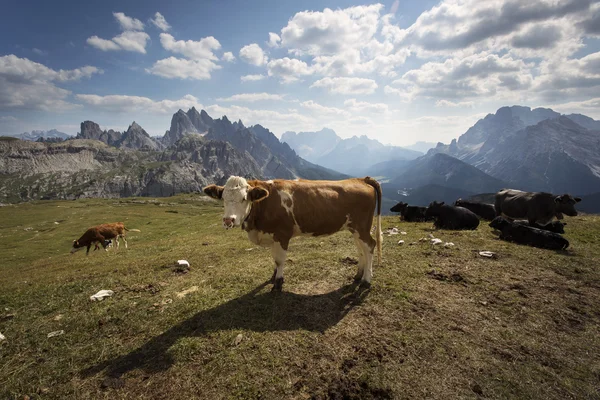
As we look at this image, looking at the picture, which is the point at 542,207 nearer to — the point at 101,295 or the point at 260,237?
the point at 260,237

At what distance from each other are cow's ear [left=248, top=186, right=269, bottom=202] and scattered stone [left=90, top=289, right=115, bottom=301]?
5.33 meters

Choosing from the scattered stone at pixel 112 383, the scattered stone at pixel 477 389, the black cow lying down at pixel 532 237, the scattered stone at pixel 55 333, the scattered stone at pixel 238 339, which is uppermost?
the black cow lying down at pixel 532 237

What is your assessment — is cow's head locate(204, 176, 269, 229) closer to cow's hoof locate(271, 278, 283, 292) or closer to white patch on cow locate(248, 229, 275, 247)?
white patch on cow locate(248, 229, 275, 247)

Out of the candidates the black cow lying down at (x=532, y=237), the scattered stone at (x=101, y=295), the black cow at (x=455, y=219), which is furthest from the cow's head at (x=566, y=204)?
the scattered stone at (x=101, y=295)

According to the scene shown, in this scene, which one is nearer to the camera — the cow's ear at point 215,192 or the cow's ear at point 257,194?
the cow's ear at point 257,194

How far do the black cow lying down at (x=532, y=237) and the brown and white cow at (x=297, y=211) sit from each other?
9740 mm

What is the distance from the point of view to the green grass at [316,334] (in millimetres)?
4930

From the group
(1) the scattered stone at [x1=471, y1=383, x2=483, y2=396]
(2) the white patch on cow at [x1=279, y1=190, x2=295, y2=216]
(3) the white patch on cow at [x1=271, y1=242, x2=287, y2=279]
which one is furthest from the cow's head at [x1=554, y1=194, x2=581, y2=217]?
(3) the white patch on cow at [x1=271, y1=242, x2=287, y2=279]

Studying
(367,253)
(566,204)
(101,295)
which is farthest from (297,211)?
(566,204)

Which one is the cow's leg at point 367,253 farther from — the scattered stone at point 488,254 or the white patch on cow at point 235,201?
the scattered stone at point 488,254

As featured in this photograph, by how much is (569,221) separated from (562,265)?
13019 millimetres

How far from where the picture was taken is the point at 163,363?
541cm

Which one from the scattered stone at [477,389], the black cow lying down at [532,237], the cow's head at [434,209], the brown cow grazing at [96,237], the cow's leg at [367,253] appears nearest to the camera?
the scattered stone at [477,389]

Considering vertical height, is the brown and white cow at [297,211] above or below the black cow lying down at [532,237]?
above
